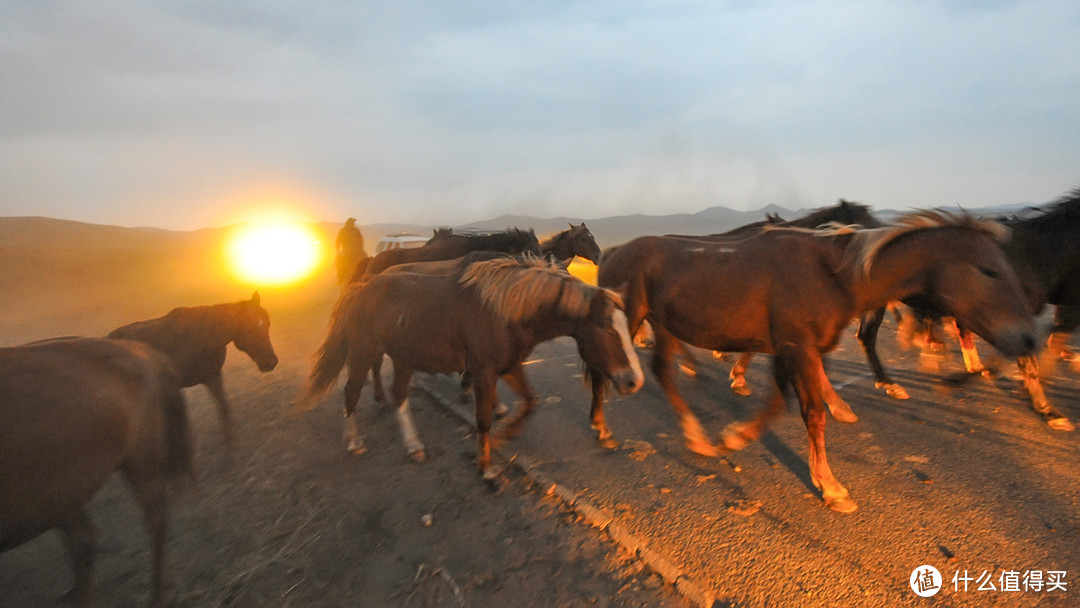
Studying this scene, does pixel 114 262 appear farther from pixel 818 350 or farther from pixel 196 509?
pixel 818 350

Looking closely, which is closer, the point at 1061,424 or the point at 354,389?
the point at 1061,424

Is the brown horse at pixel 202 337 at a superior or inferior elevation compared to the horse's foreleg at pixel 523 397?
superior

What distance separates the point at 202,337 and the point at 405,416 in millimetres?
2259

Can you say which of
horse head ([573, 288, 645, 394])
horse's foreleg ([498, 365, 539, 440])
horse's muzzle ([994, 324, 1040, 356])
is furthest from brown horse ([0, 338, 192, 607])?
horse's muzzle ([994, 324, 1040, 356])

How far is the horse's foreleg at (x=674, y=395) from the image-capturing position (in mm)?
4281

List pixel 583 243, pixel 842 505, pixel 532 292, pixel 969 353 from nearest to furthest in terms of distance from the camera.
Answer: pixel 842 505 → pixel 532 292 → pixel 969 353 → pixel 583 243

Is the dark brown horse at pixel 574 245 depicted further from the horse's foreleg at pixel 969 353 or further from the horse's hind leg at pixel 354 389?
the horse's foreleg at pixel 969 353

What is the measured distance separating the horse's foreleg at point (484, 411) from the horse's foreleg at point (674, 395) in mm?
1735

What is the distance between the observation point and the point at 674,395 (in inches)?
179

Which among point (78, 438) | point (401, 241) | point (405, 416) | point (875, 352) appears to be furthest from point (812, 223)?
point (401, 241)

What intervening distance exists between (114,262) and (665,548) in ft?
120

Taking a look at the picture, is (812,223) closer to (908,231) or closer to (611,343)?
(908,231)

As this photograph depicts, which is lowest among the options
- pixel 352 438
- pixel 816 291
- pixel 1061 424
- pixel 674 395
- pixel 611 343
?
pixel 1061 424

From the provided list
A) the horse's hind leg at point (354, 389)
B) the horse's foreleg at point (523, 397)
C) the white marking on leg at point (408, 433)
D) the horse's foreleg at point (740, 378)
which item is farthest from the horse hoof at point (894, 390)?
the horse's hind leg at point (354, 389)
